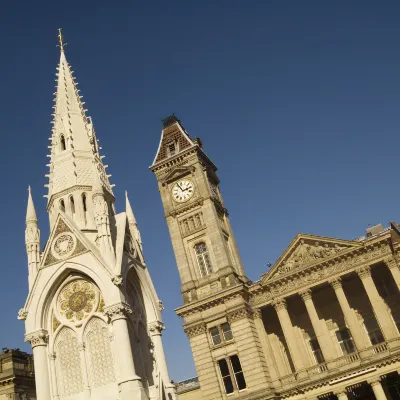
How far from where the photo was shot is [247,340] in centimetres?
4350

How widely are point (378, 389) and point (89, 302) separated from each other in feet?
86.0

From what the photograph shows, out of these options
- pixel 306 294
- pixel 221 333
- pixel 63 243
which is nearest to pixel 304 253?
pixel 306 294

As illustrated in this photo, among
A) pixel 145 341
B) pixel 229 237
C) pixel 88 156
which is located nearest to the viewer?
pixel 145 341

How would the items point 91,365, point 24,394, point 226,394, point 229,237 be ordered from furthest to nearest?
1. point 229,237
2. point 226,394
3. point 24,394
4. point 91,365

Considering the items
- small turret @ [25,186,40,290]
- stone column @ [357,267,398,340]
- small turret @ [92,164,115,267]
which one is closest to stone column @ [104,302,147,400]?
small turret @ [92,164,115,267]

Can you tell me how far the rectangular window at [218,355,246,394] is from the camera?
141 feet

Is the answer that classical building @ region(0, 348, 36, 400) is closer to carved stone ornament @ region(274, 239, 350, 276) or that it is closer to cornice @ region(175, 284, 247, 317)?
cornice @ region(175, 284, 247, 317)

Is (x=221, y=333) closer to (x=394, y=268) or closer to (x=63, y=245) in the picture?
(x=394, y=268)

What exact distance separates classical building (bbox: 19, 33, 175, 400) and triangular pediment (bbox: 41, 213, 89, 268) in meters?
0.05

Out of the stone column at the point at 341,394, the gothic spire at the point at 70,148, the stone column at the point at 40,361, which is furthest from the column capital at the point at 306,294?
the stone column at the point at 40,361

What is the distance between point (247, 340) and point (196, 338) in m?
4.76

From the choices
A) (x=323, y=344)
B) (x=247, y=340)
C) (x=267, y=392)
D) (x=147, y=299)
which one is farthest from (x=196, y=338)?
(x=147, y=299)

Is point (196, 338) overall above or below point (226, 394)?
above

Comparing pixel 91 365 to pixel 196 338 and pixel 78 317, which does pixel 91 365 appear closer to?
pixel 78 317
